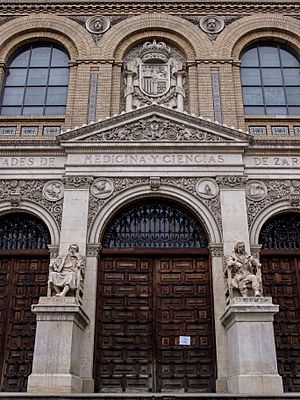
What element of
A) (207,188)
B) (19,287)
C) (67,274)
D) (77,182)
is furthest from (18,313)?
(207,188)

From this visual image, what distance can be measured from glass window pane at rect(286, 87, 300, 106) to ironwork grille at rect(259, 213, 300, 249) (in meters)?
4.14

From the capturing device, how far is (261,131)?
16.2m

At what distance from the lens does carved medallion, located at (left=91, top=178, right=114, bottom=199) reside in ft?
48.0

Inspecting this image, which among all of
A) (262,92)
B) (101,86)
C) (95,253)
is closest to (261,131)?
(262,92)

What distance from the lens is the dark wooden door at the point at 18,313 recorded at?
13.2m

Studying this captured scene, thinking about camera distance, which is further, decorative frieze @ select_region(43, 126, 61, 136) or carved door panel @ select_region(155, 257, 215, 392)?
decorative frieze @ select_region(43, 126, 61, 136)

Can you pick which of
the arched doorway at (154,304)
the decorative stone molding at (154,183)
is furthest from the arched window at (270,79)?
the arched doorway at (154,304)

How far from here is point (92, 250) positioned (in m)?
13.9

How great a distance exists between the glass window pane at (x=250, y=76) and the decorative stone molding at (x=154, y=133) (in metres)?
3.23

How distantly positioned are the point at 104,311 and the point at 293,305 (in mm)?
5164

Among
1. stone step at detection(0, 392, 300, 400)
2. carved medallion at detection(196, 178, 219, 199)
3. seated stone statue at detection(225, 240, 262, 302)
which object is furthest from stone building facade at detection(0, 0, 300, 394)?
stone step at detection(0, 392, 300, 400)

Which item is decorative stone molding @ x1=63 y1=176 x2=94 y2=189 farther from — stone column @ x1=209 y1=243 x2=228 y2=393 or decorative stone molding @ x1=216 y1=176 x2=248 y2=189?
stone column @ x1=209 y1=243 x2=228 y2=393

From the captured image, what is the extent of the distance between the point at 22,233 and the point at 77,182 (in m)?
2.23

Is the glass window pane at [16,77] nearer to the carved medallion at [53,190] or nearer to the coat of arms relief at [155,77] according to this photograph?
the coat of arms relief at [155,77]
